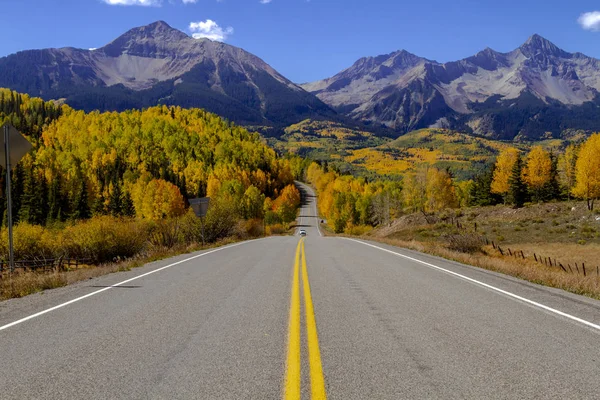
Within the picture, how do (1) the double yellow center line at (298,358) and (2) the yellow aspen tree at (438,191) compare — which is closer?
(1) the double yellow center line at (298,358)

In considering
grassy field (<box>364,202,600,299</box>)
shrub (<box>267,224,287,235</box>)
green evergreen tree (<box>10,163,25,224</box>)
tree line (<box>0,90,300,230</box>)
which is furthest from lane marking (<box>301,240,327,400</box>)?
green evergreen tree (<box>10,163,25,224</box>)

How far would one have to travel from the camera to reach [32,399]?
4051 mm

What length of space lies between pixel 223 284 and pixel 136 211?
10401cm

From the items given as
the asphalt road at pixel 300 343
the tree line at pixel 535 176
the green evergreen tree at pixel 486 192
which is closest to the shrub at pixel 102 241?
the asphalt road at pixel 300 343

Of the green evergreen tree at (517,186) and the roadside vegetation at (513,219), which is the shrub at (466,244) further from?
the green evergreen tree at (517,186)

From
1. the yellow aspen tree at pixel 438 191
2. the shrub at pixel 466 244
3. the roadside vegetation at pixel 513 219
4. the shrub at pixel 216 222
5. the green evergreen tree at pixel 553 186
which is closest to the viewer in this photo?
the roadside vegetation at pixel 513 219

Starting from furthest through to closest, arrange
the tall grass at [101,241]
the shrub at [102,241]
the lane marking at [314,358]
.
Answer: the shrub at [102,241] → the tall grass at [101,241] → the lane marking at [314,358]

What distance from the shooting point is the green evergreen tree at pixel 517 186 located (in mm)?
70125

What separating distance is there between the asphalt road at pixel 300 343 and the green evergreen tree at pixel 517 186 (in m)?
67.0

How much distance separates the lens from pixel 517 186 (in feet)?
231

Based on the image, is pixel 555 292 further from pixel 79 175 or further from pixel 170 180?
pixel 79 175

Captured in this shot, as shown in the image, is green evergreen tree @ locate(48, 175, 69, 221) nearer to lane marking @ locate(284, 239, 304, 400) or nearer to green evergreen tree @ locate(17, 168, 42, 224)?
green evergreen tree @ locate(17, 168, 42, 224)

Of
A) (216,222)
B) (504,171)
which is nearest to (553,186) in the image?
(504,171)

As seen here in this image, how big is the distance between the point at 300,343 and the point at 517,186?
74.0m
